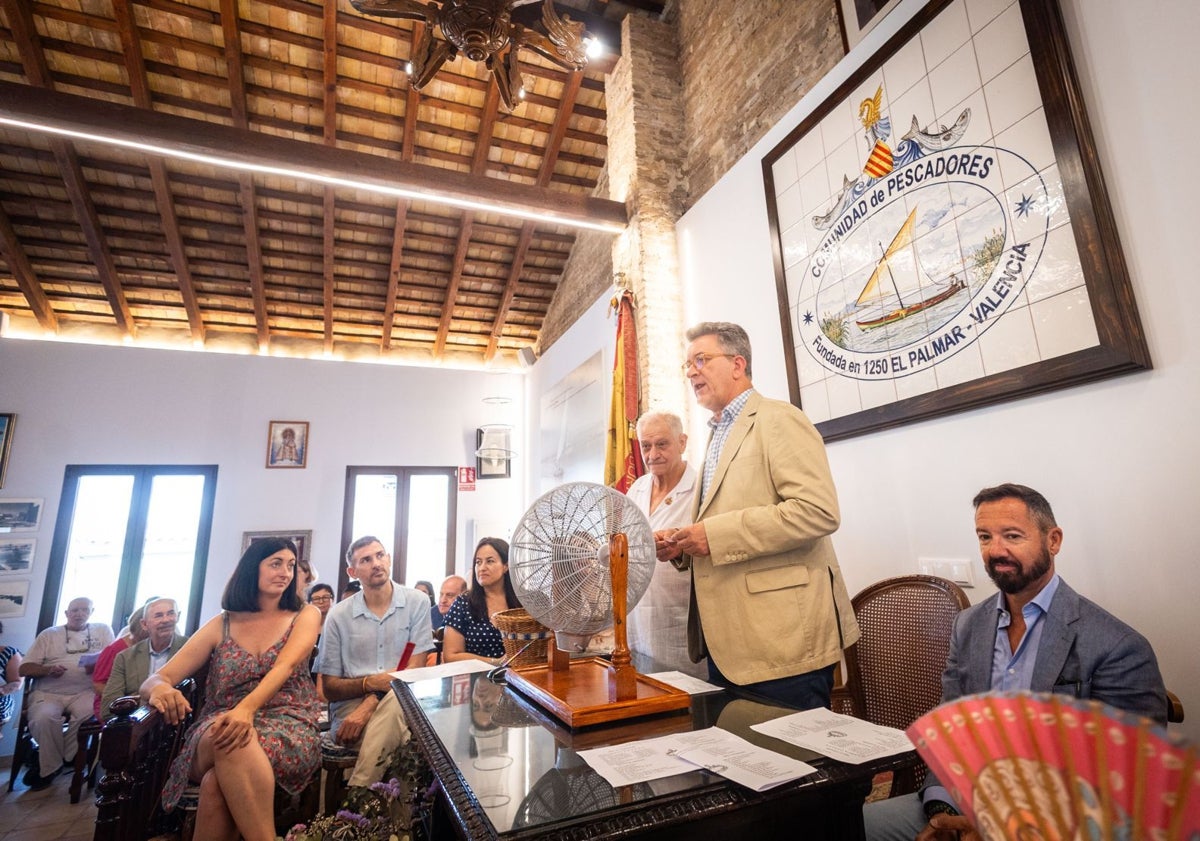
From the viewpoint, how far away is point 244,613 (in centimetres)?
261

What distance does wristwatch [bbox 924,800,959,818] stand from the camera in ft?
4.37

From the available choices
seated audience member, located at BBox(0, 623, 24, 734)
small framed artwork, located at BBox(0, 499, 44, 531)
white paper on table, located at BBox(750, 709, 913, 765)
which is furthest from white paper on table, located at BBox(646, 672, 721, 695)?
small framed artwork, located at BBox(0, 499, 44, 531)

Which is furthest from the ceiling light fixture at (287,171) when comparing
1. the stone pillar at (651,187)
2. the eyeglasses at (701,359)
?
the eyeglasses at (701,359)

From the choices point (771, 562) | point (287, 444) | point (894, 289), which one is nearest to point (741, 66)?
point (894, 289)

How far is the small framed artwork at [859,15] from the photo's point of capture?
2.79 metres

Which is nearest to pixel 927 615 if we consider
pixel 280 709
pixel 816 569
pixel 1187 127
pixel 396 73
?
pixel 816 569

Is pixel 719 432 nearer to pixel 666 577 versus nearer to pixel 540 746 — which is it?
pixel 666 577

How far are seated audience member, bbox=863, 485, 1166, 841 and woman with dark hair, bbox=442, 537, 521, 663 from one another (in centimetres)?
186

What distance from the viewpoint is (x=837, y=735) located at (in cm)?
108

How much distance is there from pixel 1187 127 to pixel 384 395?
26.1ft

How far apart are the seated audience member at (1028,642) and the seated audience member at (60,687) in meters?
5.83

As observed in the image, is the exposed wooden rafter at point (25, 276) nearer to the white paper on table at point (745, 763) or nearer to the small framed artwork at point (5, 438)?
the small framed artwork at point (5, 438)

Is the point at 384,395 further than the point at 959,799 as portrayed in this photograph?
Yes

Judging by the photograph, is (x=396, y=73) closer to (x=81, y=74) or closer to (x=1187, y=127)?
(x=81, y=74)
